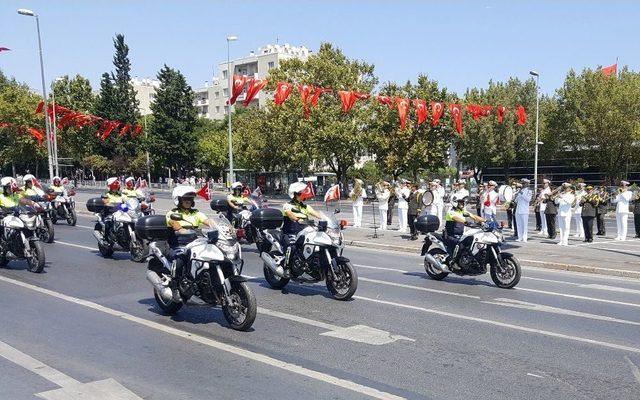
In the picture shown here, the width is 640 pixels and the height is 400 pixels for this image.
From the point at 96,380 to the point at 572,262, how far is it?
11221mm

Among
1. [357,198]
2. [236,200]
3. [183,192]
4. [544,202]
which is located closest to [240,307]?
[183,192]

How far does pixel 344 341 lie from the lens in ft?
24.2

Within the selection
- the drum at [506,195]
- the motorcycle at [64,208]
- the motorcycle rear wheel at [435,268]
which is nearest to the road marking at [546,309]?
the motorcycle rear wheel at [435,268]

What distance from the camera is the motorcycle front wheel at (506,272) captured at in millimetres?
10961

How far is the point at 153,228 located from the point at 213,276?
4.30 ft

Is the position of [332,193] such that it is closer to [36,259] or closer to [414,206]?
[36,259]

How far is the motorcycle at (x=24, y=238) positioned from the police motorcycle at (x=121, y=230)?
2.16 meters

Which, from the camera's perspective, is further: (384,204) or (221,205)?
(384,204)

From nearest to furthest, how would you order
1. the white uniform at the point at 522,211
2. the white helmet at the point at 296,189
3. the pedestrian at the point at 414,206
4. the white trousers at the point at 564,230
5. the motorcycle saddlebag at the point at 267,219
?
the white helmet at the point at 296,189 → the motorcycle saddlebag at the point at 267,219 → the white trousers at the point at 564,230 → the white uniform at the point at 522,211 → the pedestrian at the point at 414,206

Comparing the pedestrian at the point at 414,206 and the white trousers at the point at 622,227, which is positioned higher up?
the pedestrian at the point at 414,206

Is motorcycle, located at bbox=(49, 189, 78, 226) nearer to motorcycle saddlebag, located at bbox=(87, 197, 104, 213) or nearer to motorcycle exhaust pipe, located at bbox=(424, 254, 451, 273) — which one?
motorcycle saddlebag, located at bbox=(87, 197, 104, 213)

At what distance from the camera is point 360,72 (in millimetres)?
48250

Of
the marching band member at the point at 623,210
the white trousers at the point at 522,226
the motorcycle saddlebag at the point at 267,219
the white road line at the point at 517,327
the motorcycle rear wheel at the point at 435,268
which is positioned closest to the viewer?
the white road line at the point at 517,327

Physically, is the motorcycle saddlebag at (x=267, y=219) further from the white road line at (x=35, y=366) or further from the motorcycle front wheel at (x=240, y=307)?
the white road line at (x=35, y=366)
